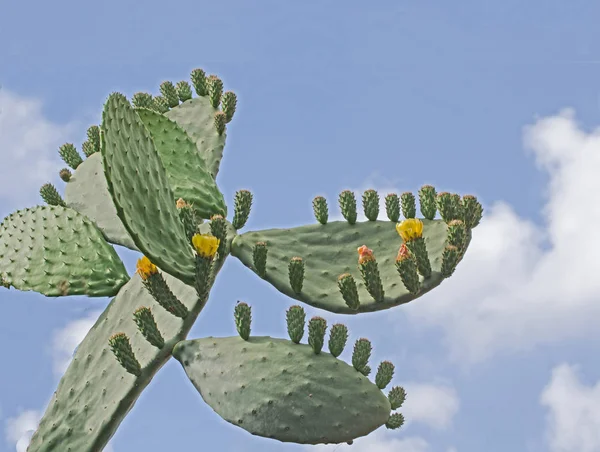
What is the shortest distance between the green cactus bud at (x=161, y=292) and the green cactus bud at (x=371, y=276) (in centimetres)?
74

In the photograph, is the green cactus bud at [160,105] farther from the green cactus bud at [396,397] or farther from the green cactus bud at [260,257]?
the green cactus bud at [396,397]

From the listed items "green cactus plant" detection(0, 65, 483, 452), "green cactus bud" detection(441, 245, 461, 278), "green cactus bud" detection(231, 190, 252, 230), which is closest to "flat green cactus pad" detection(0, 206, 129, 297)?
"green cactus plant" detection(0, 65, 483, 452)

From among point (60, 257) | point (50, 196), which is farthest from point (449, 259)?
point (50, 196)

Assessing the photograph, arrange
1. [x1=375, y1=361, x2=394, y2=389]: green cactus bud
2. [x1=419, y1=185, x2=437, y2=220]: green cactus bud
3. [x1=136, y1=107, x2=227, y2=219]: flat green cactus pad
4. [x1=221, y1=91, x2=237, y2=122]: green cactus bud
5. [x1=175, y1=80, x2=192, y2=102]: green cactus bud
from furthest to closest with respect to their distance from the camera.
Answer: [x1=175, y1=80, x2=192, y2=102]: green cactus bud
[x1=221, y1=91, x2=237, y2=122]: green cactus bud
[x1=136, y1=107, x2=227, y2=219]: flat green cactus pad
[x1=419, y1=185, x2=437, y2=220]: green cactus bud
[x1=375, y1=361, x2=394, y2=389]: green cactus bud

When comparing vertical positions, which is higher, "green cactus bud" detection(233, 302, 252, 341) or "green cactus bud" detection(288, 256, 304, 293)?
"green cactus bud" detection(288, 256, 304, 293)

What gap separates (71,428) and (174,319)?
2.05 ft

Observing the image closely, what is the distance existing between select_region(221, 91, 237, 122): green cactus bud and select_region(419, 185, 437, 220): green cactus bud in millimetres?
1205

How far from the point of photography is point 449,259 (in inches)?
139

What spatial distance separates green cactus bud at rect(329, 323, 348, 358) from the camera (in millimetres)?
3531

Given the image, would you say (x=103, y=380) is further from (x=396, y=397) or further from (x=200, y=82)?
(x=200, y=82)

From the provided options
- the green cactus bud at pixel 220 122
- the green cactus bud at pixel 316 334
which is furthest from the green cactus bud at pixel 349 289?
the green cactus bud at pixel 220 122

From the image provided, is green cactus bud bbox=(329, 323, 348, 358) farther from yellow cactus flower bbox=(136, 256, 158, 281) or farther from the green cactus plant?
yellow cactus flower bbox=(136, 256, 158, 281)

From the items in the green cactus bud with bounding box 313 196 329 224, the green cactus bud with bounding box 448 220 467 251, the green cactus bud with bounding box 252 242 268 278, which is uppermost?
the green cactus bud with bounding box 313 196 329 224

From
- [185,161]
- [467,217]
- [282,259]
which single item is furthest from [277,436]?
[185,161]
